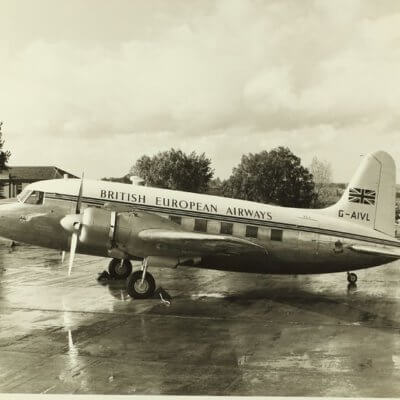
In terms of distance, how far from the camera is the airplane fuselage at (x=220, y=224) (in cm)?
1530

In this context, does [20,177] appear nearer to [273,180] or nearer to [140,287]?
[273,180]

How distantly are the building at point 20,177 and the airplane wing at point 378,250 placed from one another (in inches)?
2102

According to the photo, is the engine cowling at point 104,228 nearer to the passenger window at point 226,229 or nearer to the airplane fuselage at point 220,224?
the airplane fuselage at point 220,224

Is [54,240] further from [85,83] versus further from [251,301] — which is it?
[251,301]

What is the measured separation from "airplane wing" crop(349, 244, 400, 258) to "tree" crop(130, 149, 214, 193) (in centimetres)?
4902

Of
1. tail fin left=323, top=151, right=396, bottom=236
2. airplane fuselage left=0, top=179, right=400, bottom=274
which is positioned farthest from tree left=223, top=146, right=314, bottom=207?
airplane fuselage left=0, top=179, right=400, bottom=274

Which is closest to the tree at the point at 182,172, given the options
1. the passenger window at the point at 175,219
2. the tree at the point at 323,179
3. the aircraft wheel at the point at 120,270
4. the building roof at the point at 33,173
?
the building roof at the point at 33,173

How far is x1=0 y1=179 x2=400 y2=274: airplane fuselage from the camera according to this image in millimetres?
15297

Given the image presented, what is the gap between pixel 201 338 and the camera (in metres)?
10.6

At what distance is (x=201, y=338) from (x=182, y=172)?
185ft

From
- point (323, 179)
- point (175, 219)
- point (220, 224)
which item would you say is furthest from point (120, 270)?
point (323, 179)

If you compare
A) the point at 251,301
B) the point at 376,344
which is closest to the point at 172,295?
the point at 251,301

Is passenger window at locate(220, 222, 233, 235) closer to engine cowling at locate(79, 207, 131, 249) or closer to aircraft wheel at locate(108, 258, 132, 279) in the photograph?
engine cowling at locate(79, 207, 131, 249)

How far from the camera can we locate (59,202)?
15406 mm
